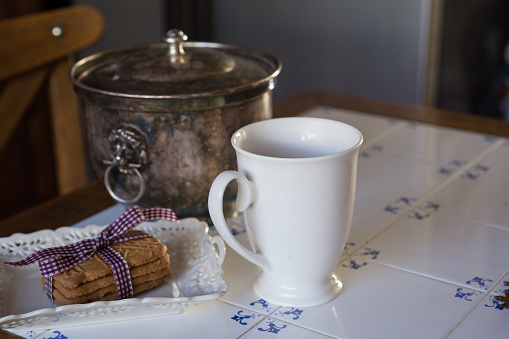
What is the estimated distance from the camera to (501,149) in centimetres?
102

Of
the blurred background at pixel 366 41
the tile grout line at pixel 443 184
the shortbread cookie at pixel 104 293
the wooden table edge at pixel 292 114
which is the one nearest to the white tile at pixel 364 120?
the wooden table edge at pixel 292 114

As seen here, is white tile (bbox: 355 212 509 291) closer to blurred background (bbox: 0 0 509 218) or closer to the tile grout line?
the tile grout line

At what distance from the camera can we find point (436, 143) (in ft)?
3.41

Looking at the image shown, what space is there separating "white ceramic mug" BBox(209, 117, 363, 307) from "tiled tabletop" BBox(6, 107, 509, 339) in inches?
0.8

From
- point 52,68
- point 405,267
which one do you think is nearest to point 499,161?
point 405,267

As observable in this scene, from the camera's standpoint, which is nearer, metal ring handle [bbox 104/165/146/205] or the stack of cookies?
the stack of cookies

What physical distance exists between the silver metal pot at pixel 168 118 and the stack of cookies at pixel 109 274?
0.39ft

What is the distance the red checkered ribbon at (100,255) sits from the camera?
1.92ft

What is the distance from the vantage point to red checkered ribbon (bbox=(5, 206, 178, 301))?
1.92 feet

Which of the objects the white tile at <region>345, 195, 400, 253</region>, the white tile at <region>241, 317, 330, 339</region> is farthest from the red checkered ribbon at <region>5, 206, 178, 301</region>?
the white tile at <region>345, 195, 400, 253</region>

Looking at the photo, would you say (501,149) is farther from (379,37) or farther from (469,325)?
(379,37)

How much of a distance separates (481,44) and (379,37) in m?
0.35

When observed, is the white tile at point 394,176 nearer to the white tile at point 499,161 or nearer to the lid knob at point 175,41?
the white tile at point 499,161

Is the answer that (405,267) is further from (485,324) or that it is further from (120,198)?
(120,198)
